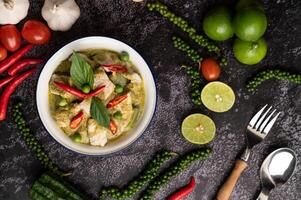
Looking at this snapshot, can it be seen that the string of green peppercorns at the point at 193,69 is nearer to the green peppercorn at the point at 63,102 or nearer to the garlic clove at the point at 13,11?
the green peppercorn at the point at 63,102

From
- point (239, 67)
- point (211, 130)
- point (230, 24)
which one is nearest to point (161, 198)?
point (211, 130)

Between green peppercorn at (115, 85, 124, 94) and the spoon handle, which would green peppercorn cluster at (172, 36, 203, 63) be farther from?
the spoon handle

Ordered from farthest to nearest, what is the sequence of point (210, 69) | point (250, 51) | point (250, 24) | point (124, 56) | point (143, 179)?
point (143, 179) < point (210, 69) < point (124, 56) < point (250, 51) < point (250, 24)

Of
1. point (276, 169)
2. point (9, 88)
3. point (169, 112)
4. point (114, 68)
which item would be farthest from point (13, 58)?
point (276, 169)

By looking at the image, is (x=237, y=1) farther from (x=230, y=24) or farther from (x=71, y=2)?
(x=71, y=2)

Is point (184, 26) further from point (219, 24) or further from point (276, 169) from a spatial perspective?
point (276, 169)
